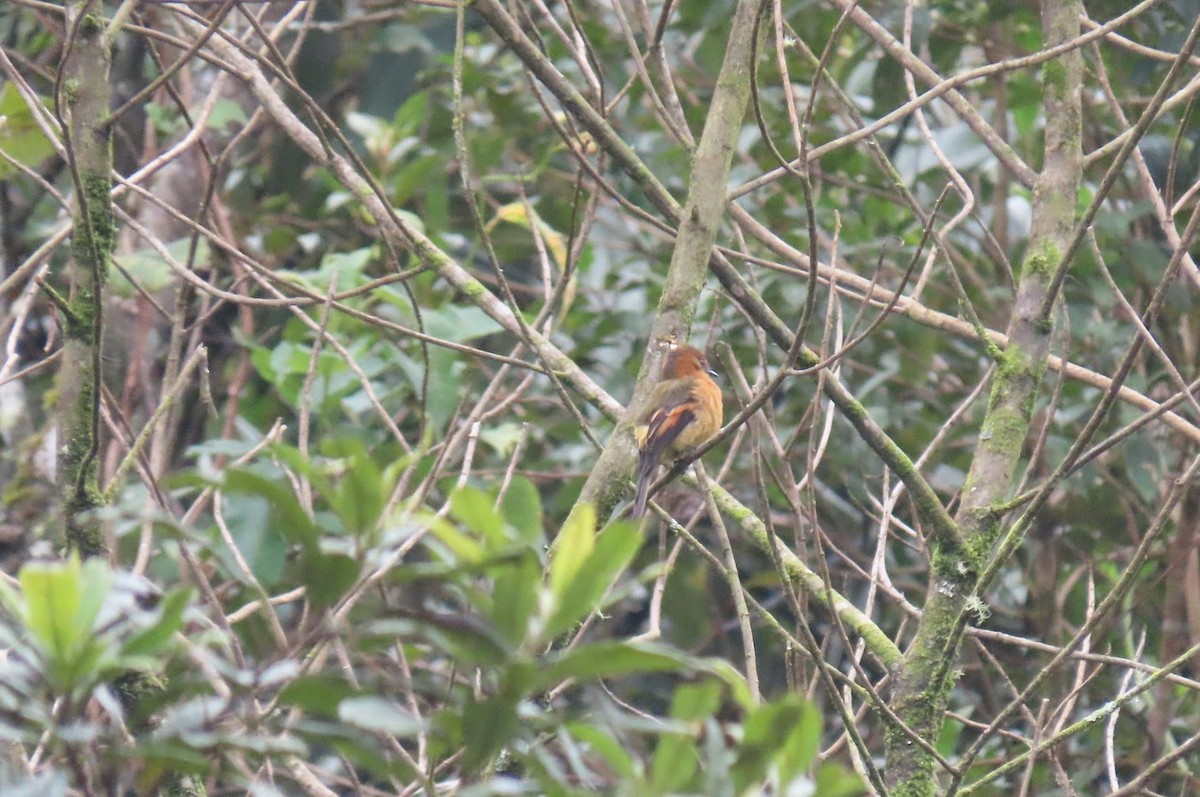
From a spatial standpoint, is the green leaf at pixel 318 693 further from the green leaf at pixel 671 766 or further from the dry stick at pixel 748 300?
the dry stick at pixel 748 300

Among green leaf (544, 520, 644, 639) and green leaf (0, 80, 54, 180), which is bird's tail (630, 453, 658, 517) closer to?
green leaf (544, 520, 644, 639)

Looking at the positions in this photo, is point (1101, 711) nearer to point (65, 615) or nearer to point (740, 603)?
point (740, 603)

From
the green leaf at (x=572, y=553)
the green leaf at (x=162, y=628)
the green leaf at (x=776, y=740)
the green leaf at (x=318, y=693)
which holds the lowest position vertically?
the green leaf at (x=776, y=740)

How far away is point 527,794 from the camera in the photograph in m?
1.47

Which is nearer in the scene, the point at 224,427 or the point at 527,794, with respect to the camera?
the point at 527,794

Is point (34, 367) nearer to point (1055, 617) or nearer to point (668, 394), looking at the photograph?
point (668, 394)

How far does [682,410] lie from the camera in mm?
5078

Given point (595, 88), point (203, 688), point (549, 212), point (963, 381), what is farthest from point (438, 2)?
point (963, 381)

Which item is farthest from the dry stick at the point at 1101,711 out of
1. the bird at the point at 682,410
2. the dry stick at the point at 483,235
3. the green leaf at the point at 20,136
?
the green leaf at the point at 20,136

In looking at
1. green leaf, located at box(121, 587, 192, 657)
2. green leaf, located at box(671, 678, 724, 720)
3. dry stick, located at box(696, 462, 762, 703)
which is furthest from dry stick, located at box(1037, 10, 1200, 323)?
green leaf, located at box(121, 587, 192, 657)

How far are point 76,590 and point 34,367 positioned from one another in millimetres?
2058

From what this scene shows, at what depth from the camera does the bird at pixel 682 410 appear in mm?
4750

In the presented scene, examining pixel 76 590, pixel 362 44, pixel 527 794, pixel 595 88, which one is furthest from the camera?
pixel 362 44

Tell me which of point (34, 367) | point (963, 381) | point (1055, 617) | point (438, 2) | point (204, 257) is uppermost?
point (438, 2)
